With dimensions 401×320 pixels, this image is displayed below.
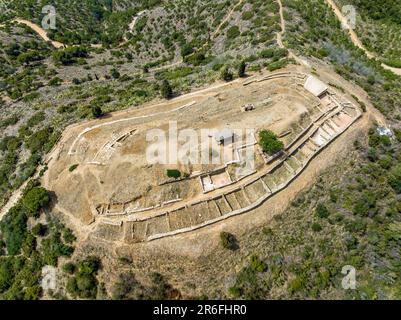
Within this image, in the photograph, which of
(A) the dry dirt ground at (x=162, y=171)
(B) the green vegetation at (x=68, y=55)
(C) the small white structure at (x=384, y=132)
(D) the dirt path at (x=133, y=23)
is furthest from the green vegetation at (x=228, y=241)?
(D) the dirt path at (x=133, y=23)

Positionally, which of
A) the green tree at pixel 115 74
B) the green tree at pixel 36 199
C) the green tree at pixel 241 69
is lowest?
the green tree at pixel 115 74

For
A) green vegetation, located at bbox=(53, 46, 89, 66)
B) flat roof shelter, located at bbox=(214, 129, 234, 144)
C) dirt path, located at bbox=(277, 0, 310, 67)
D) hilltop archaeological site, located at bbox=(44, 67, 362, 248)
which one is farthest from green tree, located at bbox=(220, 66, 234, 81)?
green vegetation, located at bbox=(53, 46, 89, 66)

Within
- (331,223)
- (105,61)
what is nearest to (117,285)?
(331,223)

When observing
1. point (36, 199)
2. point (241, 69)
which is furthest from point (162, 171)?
point (241, 69)

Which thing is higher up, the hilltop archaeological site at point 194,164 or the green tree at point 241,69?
the green tree at point 241,69

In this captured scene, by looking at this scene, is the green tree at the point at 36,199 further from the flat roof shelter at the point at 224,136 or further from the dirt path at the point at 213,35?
the dirt path at the point at 213,35

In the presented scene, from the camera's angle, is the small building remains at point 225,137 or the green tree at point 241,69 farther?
the green tree at point 241,69

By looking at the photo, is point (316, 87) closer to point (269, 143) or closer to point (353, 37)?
point (269, 143)
